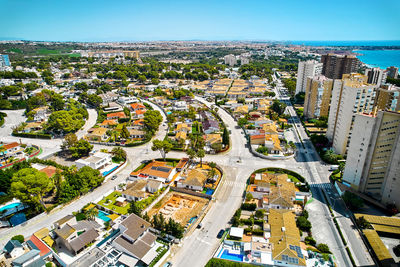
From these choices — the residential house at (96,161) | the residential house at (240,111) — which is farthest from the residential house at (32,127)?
the residential house at (240,111)

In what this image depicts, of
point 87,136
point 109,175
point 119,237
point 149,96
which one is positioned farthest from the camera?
point 149,96

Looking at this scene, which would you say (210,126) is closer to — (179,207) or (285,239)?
(179,207)

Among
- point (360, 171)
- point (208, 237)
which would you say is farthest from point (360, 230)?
point (208, 237)

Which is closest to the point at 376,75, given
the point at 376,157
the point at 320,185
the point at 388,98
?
the point at 388,98

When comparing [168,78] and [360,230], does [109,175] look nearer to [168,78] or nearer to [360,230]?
[360,230]

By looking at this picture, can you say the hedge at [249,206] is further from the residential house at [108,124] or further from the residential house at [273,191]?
the residential house at [108,124]

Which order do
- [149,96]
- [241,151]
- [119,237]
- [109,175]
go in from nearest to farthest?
[119,237] < [109,175] < [241,151] < [149,96]
